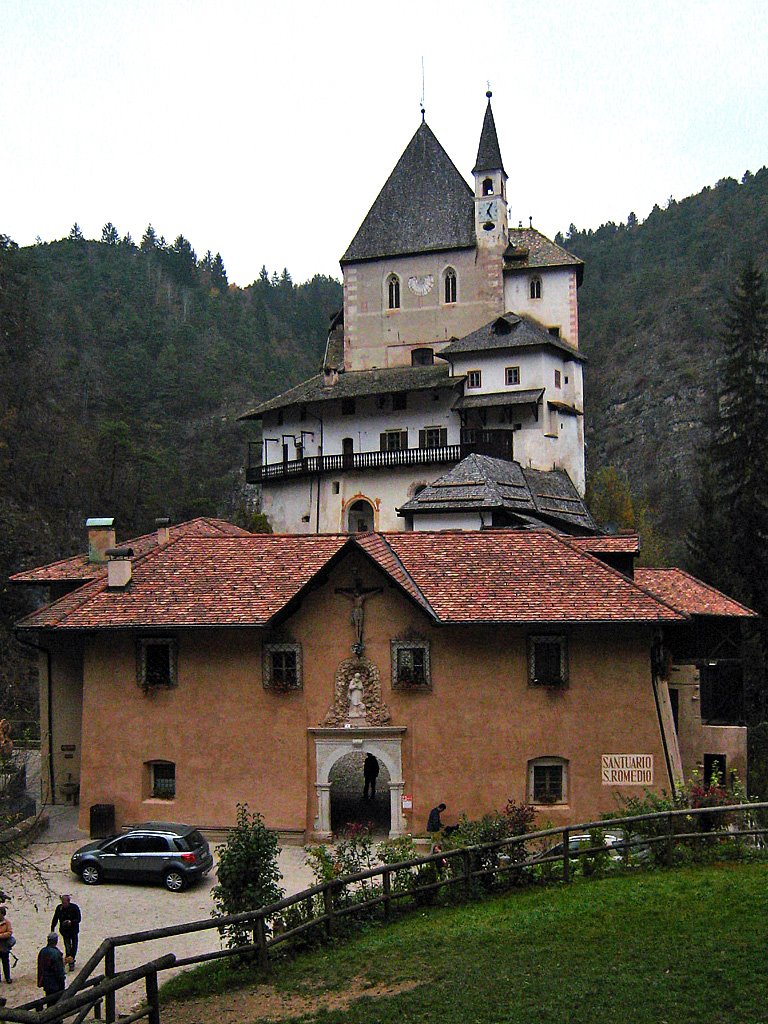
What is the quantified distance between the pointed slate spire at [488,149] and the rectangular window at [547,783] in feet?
163

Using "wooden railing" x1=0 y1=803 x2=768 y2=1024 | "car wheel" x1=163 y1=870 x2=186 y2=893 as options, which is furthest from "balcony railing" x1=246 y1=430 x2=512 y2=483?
"wooden railing" x1=0 y1=803 x2=768 y2=1024

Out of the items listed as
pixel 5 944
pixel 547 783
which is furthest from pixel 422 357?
pixel 5 944

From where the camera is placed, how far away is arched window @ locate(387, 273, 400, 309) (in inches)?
2921

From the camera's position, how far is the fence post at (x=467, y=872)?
1828 cm

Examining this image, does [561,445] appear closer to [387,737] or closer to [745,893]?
[387,737]

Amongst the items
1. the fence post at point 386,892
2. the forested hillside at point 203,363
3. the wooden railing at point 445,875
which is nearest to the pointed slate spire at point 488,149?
the forested hillside at point 203,363

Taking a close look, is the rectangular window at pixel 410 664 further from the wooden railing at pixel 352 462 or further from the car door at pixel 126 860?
the wooden railing at pixel 352 462

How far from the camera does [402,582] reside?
3059 cm

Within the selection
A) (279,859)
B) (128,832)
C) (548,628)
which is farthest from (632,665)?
(128,832)

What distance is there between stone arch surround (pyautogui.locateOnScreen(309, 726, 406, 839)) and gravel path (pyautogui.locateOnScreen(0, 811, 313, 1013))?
1270mm

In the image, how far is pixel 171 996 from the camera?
15.6 m

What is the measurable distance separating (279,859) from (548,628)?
8097mm

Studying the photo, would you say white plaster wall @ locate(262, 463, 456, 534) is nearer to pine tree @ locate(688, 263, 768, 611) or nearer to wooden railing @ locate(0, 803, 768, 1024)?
pine tree @ locate(688, 263, 768, 611)

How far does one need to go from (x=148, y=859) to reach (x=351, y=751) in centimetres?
616
